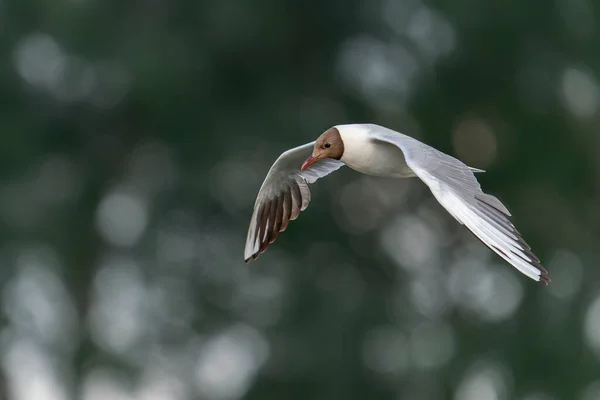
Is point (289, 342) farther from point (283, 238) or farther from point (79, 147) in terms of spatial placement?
point (79, 147)

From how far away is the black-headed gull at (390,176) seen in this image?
332 centimetres

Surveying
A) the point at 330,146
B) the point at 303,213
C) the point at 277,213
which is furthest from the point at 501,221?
the point at 303,213

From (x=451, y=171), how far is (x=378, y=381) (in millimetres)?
4864

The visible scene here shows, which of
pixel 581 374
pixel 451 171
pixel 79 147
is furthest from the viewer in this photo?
pixel 79 147

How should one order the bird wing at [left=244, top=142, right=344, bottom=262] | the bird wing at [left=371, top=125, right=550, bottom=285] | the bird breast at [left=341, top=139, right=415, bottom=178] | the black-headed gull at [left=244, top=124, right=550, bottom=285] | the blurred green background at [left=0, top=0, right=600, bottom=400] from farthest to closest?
the blurred green background at [left=0, top=0, right=600, bottom=400]
the bird wing at [left=244, top=142, right=344, bottom=262]
the bird breast at [left=341, top=139, right=415, bottom=178]
the black-headed gull at [left=244, top=124, right=550, bottom=285]
the bird wing at [left=371, top=125, right=550, bottom=285]

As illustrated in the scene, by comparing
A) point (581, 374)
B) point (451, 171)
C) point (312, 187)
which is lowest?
point (581, 374)

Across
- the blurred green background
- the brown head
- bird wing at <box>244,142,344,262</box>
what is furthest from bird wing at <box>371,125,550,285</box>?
the blurred green background

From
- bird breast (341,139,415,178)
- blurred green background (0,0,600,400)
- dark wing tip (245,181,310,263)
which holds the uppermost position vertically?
bird breast (341,139,415,178)

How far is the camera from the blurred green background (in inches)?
332

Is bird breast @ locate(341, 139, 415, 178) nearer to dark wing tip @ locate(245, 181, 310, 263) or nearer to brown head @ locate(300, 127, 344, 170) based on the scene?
brown head @ locate(300, 127, 344, 170)

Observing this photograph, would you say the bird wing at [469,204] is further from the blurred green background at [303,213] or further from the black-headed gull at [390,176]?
the blurred green background at [303,213]

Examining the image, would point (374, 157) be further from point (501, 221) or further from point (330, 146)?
point (501, 221)

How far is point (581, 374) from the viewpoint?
27.2 feet

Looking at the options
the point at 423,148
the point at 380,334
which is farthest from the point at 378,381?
the point at 423,148
